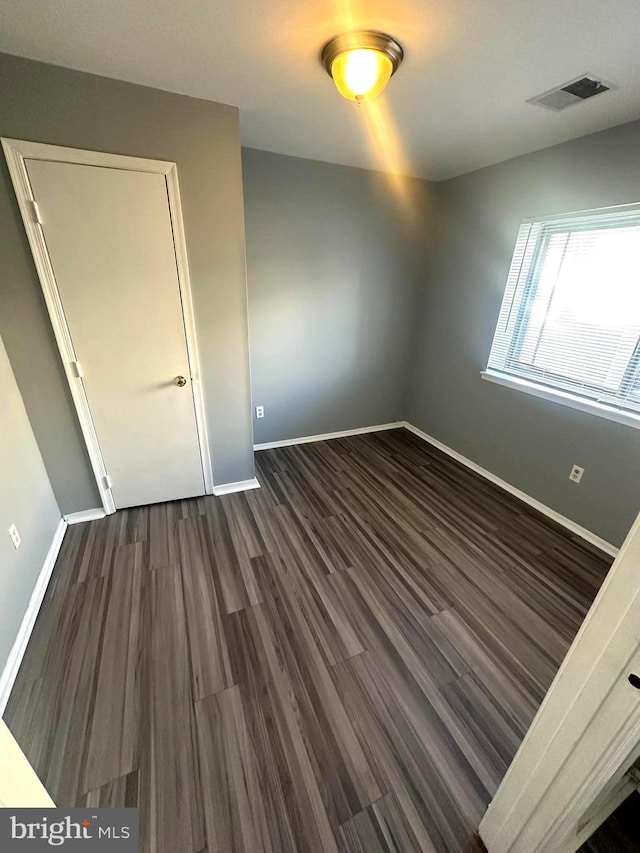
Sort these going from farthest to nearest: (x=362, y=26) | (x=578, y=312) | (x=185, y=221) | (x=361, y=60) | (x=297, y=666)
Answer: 1. (x=578, y=312)
2. (x=185, y=221)
3. (x=297, y=666)
4. (x=361, y=60)
5. (x=362, y=26)

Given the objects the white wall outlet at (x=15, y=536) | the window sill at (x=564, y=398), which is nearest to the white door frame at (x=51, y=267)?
the white wall outlet at (x=15, y=536)

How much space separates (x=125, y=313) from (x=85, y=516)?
55.7 inches

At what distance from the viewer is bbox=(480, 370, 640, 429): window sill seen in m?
2.11

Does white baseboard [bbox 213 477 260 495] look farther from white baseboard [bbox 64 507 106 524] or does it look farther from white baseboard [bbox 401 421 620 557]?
white baseboard [bbox 401 421 620 557]

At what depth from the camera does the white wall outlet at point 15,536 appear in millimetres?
1633

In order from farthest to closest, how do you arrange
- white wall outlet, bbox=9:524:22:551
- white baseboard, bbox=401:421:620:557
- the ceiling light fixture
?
white baseboard, bbox=401:421:620:557 → white wall outlet, bbox=9:524:22:551 → the ceiling light fixture

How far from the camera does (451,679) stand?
4.94 ft

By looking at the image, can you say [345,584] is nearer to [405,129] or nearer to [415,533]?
[415,533]

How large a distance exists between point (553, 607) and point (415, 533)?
32.8 inches

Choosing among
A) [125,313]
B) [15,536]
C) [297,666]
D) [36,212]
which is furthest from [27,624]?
[36,212]

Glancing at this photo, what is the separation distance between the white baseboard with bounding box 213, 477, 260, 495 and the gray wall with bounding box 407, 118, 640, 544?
1.99m

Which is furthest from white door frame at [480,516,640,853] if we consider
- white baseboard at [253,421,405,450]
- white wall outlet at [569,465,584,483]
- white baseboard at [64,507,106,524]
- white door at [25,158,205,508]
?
white baseboard at [253,421,405,450]

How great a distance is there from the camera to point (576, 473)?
2.38m

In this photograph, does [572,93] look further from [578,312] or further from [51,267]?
[51,267]
